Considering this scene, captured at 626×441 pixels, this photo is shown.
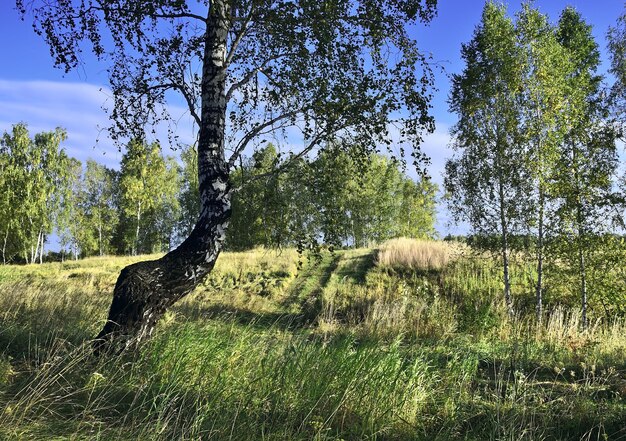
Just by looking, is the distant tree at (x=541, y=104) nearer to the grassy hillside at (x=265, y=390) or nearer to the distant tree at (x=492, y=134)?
the distant tree at (x=492, y=134)

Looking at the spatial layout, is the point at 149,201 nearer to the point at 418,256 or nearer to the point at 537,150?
the point at 418,256

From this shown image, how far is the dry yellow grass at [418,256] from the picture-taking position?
17875 millimetres

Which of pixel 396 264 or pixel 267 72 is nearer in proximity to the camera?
pixel 267 72

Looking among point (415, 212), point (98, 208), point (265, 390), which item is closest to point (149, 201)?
point (98, 208)

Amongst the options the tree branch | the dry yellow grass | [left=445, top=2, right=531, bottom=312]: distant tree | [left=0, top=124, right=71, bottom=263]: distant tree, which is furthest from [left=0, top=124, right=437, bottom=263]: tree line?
the tree branch

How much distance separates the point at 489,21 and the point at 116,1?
39.3 ft

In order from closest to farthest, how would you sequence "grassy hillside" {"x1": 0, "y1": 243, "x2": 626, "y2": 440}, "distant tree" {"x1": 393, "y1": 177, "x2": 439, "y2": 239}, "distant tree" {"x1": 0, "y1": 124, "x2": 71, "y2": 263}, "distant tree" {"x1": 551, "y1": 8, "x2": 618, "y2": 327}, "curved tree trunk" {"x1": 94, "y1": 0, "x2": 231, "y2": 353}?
"grassy hillside" {"x1": 0, "y1": 243, "x2": 626, "y2": 440} < "curved tree trunk" {"x1": 94, "y1": 0, "x2": 231, "y2": 353} < "distant tree" {"x1": 551, "y1": 8, "x2": 618, "y2": 327} < "distant tree" {"x1": 0, "y1": 124, "x2": 71, "y2": 263} < "distant tree" {"x1": 393, "y1": 177, "x2": 439, "y2": 239}

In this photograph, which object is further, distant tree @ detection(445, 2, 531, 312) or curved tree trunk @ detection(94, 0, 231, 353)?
distant tree @ detection(445, 2, 531, 312)

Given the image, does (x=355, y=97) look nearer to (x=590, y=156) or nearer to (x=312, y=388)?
(x=312, y=388)

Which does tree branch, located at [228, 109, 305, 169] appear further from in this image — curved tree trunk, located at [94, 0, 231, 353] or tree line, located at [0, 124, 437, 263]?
tree line, located at [0, 124, 437, 263]

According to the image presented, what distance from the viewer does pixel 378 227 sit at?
41469 mm

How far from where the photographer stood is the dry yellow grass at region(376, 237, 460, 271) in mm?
17875

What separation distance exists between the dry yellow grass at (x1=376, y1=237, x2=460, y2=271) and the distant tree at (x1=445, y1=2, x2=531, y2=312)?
3893mm

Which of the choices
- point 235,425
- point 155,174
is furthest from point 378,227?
point 235,425
